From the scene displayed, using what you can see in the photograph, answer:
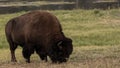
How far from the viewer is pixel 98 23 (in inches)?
1029

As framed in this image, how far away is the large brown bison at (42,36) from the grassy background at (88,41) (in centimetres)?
32

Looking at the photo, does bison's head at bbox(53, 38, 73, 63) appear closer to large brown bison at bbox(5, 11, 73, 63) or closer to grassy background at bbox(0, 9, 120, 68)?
large brown bison at bbox(5, 11, 73, 63)

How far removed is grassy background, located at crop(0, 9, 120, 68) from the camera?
11402mm

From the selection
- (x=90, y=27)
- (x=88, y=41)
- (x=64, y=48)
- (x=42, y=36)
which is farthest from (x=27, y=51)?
(x=90, y=27)

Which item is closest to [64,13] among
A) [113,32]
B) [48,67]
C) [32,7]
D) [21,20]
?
[32,7]

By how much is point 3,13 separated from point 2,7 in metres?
0.96

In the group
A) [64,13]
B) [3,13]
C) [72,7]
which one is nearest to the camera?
[64,13]

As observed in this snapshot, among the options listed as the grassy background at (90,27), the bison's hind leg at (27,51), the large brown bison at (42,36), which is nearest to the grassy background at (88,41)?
the grassy background at (90,27)

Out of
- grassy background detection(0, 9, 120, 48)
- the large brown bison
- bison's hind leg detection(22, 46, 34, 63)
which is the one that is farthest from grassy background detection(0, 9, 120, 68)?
the large brown bison

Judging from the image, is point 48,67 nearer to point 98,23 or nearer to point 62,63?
point 62,63

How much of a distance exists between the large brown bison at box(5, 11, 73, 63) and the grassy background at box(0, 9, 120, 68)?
32 centimetres

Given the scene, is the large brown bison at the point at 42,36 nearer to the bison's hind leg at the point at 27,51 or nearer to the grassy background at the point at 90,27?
the bison's hind leg at the point at 27,51

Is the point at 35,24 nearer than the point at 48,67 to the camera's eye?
No

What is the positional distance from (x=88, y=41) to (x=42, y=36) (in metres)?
8.45
